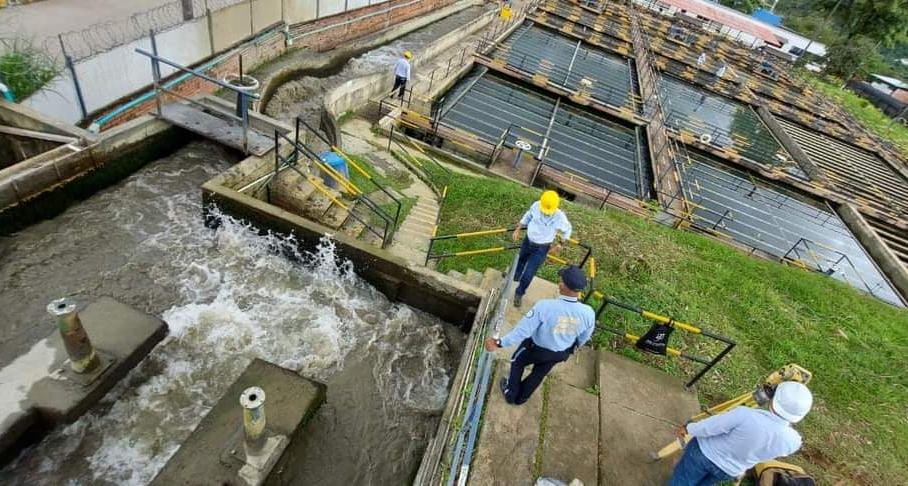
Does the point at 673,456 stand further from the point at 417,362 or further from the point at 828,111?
the point at 828,111

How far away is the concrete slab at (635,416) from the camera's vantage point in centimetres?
512

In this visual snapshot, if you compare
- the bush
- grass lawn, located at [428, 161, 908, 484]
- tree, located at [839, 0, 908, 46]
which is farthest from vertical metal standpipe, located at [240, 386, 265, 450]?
tree, located at [839, 0, 908, 46]

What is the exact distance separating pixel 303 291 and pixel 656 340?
581cm

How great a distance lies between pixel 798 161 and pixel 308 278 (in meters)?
24.5

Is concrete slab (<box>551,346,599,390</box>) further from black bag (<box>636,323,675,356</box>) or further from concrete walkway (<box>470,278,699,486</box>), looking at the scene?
black bag (<box>636,323,675,356</box>)

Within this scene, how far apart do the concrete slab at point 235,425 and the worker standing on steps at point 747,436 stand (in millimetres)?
4437

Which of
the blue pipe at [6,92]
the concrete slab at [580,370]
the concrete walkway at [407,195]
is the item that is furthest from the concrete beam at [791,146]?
the blue pipe at [6,92]

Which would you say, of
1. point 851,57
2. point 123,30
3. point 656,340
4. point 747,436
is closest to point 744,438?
point 747,436

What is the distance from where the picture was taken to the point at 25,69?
26.5 ft

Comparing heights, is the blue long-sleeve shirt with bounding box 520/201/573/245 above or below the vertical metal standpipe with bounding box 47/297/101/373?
above

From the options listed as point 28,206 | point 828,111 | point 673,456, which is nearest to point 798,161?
point 828,111

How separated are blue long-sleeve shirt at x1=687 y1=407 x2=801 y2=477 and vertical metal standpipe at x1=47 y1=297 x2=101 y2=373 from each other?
6470mm

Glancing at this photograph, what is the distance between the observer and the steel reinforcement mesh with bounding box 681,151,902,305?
1548 cm

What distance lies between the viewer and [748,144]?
22297 mm
